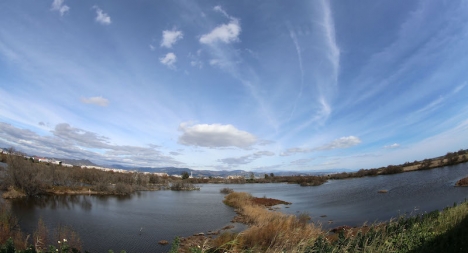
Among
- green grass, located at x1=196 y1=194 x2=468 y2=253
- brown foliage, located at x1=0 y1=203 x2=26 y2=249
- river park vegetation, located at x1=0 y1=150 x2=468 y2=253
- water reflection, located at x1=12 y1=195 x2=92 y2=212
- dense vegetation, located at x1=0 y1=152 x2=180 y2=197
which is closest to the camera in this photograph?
green grass, located at x1=196 y1=194 x2=468 y2=253

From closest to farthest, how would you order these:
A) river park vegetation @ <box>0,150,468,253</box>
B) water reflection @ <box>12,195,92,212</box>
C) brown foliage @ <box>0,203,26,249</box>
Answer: river park vegetation @ <box>0,150,468,253</box> → brown foliage @ <box>0,203,26,249</box> → water reflection @ <box>12,195,92,212</box>

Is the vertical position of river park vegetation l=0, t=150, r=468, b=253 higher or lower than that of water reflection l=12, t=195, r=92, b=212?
higher

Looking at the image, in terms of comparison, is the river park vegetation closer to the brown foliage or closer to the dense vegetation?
the brown foliage

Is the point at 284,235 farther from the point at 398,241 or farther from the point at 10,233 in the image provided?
the point at 10,233

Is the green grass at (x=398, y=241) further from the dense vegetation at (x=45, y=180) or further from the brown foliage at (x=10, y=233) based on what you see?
the dense vegetation at (x=45, y=180)

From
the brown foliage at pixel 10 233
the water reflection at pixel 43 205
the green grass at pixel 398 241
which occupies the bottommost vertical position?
the water reflection at pixel 43 205

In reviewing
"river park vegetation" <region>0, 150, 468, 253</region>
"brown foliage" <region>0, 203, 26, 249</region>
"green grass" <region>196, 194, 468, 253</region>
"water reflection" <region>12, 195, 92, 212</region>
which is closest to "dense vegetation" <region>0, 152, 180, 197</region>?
"river park vegetation" <region>0, 150, 468, 253</region>

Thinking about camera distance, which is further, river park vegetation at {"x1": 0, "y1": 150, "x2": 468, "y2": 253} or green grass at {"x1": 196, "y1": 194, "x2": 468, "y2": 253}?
river park vegetation at {"x1": 0, "y1": 150, "x2": 468, "y2": 253}

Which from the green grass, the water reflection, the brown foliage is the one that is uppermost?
the green grass

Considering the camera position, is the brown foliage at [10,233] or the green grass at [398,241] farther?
the brown foliage at [10,233]

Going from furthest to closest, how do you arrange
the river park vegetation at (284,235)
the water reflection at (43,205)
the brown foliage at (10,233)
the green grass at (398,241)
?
the water reflection at (43,205) → the brown foliage at (10,233) → the river park vegetation at (284,235) → the green grass at (398,241)

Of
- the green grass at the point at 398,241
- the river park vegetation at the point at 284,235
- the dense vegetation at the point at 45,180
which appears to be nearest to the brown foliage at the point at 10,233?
the river park vegetation at the point at 284,235

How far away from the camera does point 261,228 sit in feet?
54.4

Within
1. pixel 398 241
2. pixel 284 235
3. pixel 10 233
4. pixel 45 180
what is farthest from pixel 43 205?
pixel 398 241
